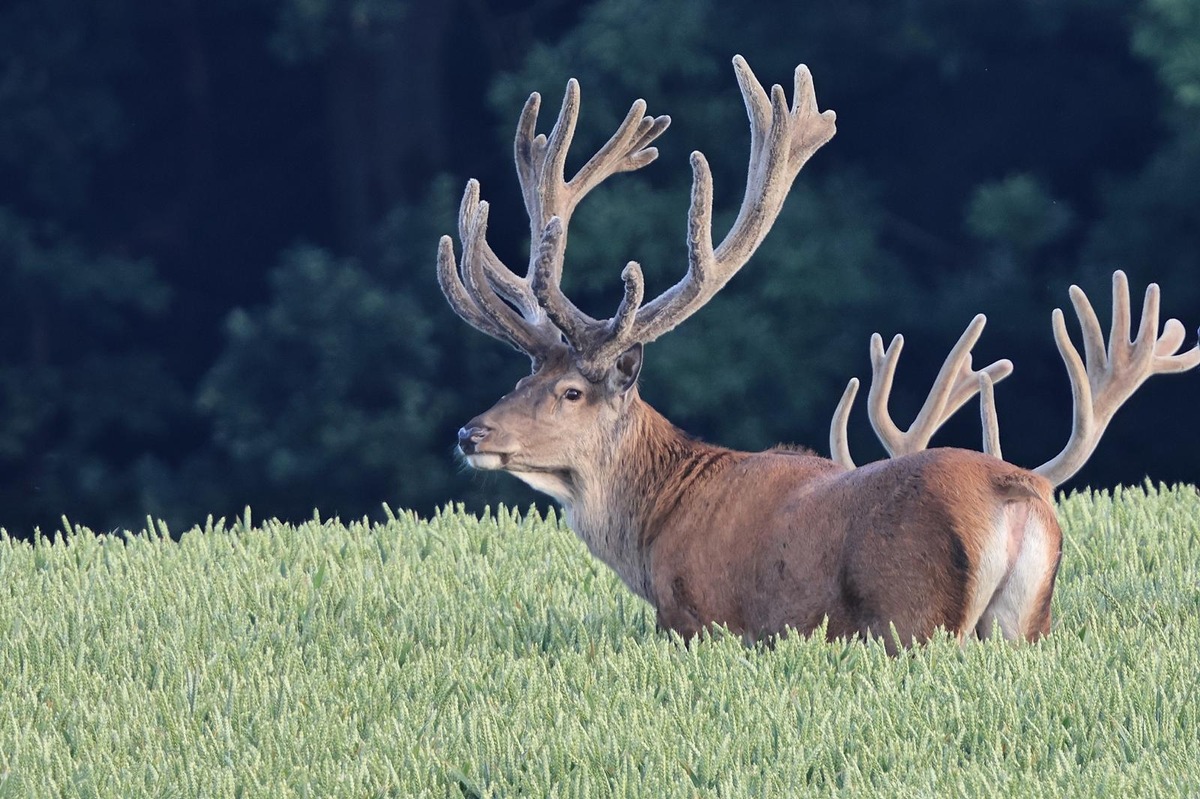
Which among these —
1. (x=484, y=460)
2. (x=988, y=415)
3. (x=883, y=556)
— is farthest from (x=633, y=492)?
(x=988, y=415)

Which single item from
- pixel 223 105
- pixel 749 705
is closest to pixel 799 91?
pixel 749 705

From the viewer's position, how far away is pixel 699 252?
5.46m

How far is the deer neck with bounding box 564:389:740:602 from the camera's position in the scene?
545 cm

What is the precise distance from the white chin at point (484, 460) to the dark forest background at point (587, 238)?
7668 mm

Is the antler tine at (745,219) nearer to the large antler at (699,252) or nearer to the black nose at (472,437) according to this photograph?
the large antler at (699,252)

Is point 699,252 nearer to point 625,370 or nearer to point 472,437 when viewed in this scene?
point 625,370

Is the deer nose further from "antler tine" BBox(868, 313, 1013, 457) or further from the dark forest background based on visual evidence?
the dark forest background

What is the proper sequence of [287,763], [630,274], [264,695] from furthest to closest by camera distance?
[630,274]
[264,695]
[287,763]

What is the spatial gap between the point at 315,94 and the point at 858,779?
44.2 feet

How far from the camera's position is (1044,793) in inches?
150

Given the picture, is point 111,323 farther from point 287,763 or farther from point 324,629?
point 287,763

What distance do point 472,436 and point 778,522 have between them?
0.87 metres

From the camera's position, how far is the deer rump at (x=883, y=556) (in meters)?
4.67

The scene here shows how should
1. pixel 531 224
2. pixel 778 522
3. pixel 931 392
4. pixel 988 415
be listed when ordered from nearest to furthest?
1. pixel 778 522
2. pixel 531 224
3. pixel 988 415
4. pixel 931 392
